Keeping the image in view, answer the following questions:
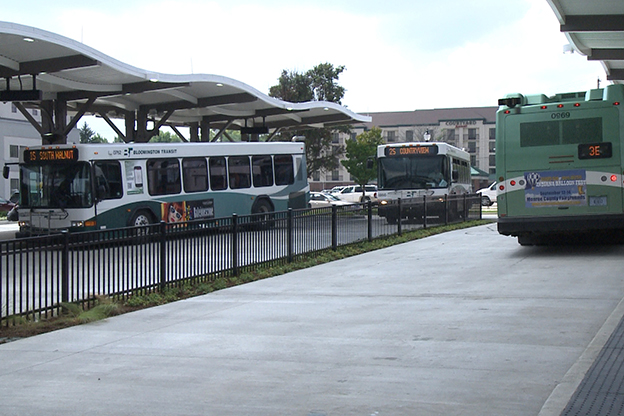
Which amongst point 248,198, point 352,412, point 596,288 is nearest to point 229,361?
point 352,412

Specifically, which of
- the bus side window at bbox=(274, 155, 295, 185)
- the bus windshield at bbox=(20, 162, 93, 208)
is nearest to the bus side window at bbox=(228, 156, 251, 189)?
the bus side window at bbox=(274, 155, 295, 185)

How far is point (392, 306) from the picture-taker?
402 inches

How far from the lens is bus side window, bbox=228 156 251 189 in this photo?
2759 cm

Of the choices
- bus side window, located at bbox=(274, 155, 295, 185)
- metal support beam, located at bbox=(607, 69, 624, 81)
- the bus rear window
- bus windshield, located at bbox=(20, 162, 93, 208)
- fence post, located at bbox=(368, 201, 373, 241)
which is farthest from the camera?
bus side window, located at bbox=(274, 155, 295, 185)

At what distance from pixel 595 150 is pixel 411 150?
46.4 ft

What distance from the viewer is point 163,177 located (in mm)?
24688

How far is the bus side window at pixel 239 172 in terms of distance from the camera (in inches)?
1086

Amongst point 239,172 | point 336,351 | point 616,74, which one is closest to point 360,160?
point 616,74

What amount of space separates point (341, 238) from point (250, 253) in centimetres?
440

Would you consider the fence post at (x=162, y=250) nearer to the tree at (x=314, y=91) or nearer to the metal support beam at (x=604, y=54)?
the metal support beam at (x=604, y=54)

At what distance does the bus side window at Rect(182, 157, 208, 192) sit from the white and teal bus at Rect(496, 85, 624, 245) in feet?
40.5

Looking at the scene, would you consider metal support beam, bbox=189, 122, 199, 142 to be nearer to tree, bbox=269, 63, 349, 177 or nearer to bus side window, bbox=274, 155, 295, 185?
bus side window, bbox=274, 155, 295, 185

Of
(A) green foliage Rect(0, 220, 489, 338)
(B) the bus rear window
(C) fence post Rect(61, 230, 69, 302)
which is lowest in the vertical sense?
(A) green foliage Rect(0, 220, 489, 338)

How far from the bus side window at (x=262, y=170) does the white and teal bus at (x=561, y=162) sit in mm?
13966
